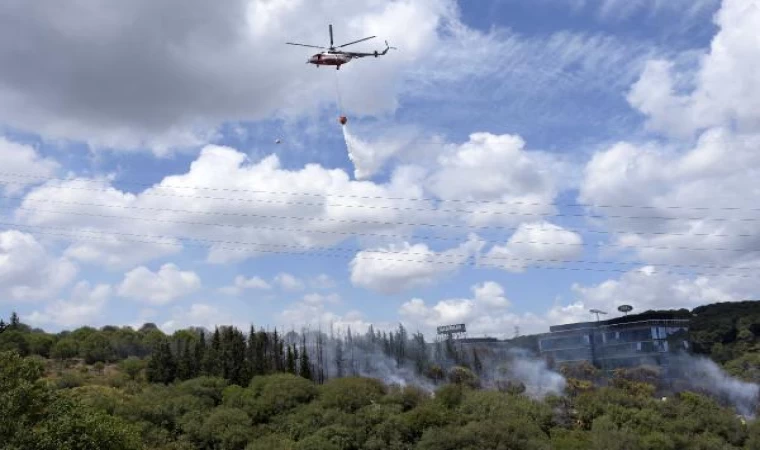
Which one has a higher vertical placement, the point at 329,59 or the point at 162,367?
the point at 329,59

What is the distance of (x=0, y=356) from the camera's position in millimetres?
65500

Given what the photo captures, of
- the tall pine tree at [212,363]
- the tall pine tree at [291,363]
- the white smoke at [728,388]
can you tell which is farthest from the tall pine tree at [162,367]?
the white smoke at [728,388]

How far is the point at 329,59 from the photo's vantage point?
68.2 m

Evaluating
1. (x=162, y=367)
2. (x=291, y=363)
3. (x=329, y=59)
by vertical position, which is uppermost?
(x=329, y=59)

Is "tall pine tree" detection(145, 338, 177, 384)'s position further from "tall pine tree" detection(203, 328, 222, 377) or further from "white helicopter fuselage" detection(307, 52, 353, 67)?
"white helicopter fuselage" detection(307, 52, 353, 67)

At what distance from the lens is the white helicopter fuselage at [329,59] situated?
223ft

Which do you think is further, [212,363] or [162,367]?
[162,367]

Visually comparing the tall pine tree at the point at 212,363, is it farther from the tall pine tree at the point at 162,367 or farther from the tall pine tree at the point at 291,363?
the tall pine tree at the point at 291,363

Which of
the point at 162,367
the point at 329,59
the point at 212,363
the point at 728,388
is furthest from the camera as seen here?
the point at 728,388

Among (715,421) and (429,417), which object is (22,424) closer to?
(429,417)

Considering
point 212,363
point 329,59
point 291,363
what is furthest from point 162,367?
point 329,59

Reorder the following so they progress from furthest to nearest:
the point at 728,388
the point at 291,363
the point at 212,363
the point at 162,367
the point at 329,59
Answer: the point at 728,388 → the point at 291,363 → the point at 162,367 → the point at 212,363 → the point at 329,59

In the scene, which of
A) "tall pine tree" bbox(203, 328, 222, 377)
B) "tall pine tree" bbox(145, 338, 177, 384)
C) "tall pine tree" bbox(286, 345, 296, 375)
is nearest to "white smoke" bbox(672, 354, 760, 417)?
"tall pine tree" bbox(286, 345, 296, 375)

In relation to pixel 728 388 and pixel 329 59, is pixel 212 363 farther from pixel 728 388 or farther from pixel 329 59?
pixel 728 388
